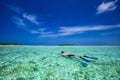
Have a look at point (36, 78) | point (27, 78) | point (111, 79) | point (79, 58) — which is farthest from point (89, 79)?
point (79, 58)

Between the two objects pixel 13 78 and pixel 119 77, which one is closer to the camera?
pixel 13 78

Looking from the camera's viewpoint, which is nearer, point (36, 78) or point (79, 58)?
point (36, 78)

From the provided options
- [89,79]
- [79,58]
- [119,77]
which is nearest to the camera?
[89,79]

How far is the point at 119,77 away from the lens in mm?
6188

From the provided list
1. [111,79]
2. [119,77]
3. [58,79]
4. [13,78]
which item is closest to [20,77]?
[13,78]

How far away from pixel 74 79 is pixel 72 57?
691 centimetres

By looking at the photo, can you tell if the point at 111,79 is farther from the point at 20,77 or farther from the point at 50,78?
the point at 20,77

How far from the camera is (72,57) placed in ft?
41.4

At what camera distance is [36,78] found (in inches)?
231

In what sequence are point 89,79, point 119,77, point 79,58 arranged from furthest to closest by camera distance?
point 79,58, point 119,77, point 89,79

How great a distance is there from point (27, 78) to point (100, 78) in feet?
13.3

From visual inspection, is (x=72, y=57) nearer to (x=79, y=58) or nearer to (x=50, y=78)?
(x=79, y=58)

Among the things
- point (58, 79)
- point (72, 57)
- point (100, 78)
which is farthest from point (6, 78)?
point (72, 57)

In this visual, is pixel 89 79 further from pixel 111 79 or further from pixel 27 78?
pixel 27 78
